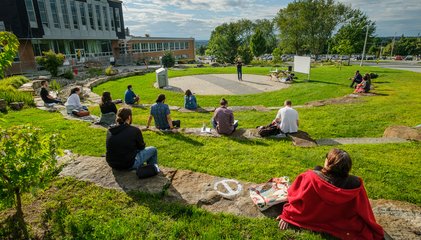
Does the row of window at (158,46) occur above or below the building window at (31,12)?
below

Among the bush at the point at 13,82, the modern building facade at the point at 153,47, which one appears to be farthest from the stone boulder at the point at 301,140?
the modern building facade at the point at 153,47

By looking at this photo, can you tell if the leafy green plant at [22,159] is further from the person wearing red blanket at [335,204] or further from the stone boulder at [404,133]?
the stone boulder at [404,133]

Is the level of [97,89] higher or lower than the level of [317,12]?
lower

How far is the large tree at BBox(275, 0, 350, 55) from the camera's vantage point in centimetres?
5150

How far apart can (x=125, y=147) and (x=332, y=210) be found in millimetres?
3338

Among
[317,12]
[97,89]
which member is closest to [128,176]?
[97,89]

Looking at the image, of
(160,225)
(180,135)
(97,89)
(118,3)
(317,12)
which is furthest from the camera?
(317,12)

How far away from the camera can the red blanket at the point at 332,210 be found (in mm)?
2928

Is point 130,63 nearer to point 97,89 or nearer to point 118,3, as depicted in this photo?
point 118,3

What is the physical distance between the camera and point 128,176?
441 cm

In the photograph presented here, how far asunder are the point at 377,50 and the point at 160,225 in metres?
104

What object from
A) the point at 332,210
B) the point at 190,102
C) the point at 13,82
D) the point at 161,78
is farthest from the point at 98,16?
the point at 332,210

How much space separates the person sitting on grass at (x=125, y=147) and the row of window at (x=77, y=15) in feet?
108

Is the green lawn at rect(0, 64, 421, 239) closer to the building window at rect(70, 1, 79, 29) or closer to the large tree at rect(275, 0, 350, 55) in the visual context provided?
the building window at rect(70, 1, 79, 29)
